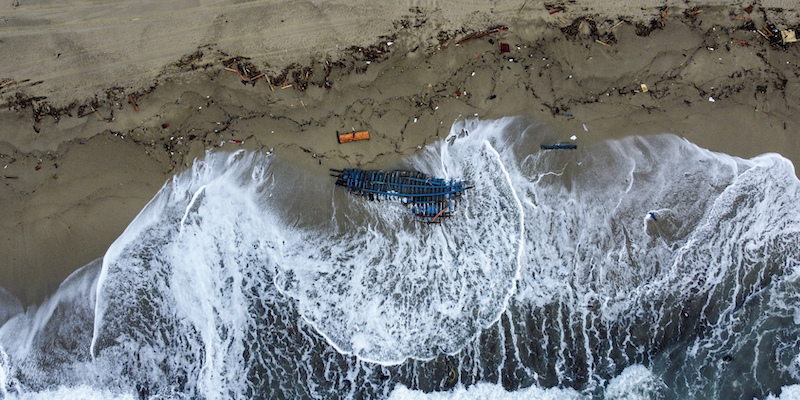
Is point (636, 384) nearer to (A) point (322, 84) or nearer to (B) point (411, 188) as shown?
(B) point (411, 188)

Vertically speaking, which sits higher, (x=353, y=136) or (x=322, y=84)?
(x=322, y=84)

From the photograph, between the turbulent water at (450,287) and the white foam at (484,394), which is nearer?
the white foam at (484,394)

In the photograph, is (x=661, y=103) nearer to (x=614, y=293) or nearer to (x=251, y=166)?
(x=614, y=293)

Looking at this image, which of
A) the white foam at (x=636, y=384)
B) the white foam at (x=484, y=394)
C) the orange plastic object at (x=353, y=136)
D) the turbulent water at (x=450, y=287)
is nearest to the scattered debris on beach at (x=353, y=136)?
the orange plastic object at (x=353, y=136)

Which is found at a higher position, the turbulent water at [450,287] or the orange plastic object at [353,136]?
the orange plastic object at [353,136]

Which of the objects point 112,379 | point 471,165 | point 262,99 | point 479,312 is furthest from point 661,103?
point 112,379

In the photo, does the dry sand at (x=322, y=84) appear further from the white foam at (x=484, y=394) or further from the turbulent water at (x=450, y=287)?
the white foam at (x=484, y=394)

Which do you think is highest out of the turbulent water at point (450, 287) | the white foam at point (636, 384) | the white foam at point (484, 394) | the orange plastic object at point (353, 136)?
the orange plastic object at point (353, 136)

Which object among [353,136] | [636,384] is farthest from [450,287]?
[636,384]
